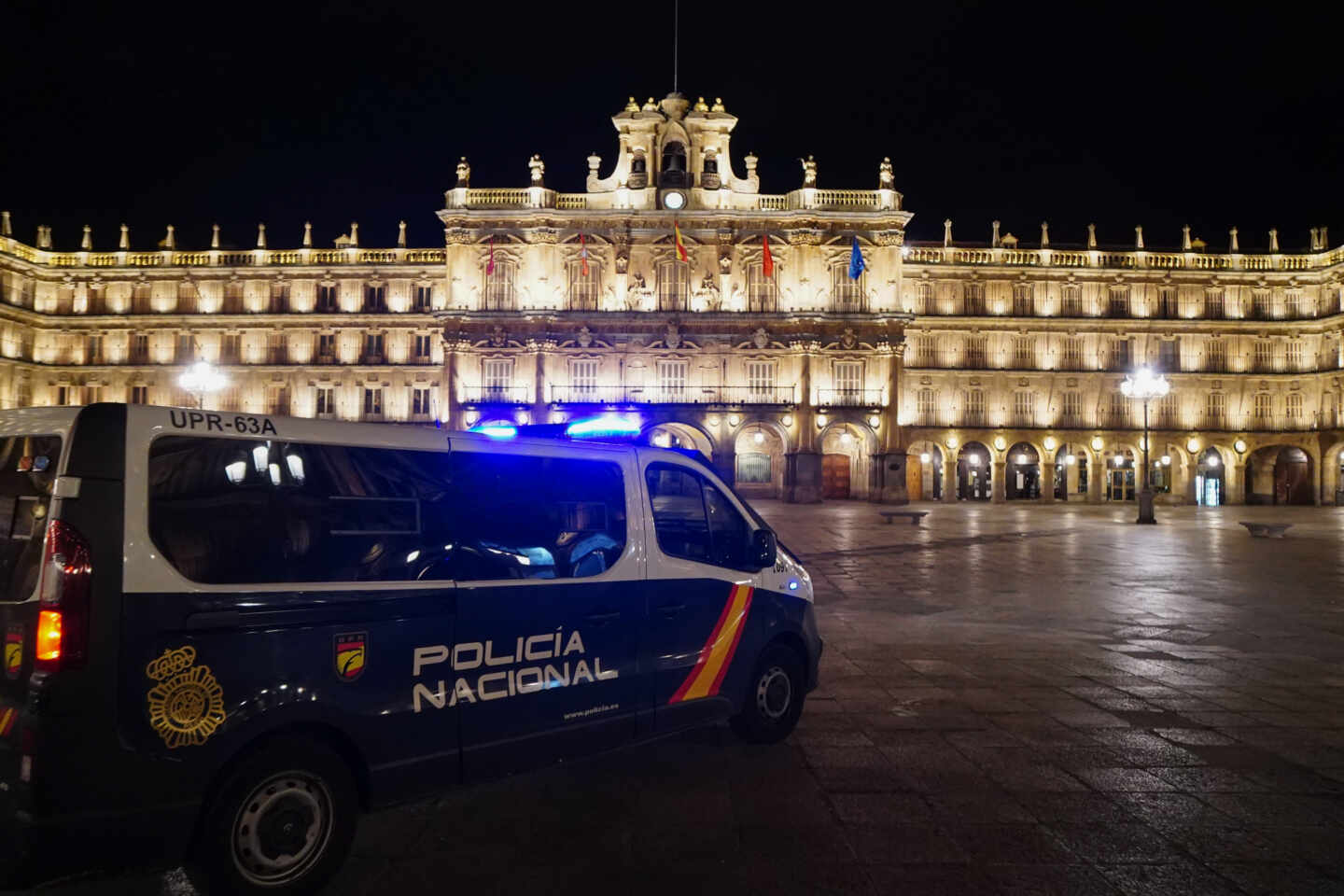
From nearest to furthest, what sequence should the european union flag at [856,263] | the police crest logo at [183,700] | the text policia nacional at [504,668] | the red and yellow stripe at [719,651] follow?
the police crest logo at [183,700]
the text policia nacional at [504,668]
the red and yellow stripe at [719,651]
the european union flag at [856,263]

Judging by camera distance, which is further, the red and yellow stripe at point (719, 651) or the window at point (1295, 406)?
the window at point (1295, 406)

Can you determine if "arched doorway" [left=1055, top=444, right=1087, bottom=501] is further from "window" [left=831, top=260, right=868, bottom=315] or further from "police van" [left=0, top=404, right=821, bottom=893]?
"police van" [left=0, top=404, right=821, bottom=893]

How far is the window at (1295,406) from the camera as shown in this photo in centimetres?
4881

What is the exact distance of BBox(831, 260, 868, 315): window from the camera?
4491 centimetres

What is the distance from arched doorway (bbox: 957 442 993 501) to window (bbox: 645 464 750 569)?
45731 millimetres

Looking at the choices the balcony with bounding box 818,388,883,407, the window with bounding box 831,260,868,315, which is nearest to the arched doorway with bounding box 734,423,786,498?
the balcony with bounding box 818,388,883,407

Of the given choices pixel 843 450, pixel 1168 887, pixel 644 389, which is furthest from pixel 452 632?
pixel 843 450

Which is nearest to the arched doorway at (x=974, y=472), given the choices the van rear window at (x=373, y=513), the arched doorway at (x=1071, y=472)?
the arched doorway at (x=1071, y=472)

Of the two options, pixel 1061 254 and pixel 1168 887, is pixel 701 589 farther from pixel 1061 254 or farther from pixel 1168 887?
pixel 1061 254

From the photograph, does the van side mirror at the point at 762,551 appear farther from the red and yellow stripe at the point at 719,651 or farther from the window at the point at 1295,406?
the window at the point at 1295,406

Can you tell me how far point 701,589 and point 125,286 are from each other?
184 feet

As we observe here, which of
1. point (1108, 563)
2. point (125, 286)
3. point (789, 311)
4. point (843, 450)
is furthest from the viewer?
point (125, 286)

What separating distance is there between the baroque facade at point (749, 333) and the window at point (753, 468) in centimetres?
16

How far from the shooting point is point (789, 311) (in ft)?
144
